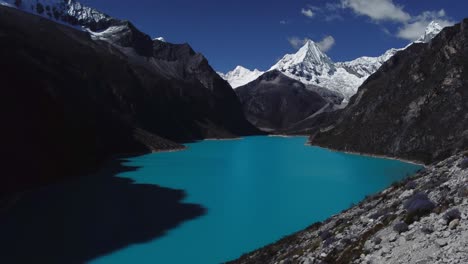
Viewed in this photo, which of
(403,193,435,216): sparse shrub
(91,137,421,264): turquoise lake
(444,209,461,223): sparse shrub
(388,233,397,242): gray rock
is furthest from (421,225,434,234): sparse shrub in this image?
(91,137,421,264): turquoise lake

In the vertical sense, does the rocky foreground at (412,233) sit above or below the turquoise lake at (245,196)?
above

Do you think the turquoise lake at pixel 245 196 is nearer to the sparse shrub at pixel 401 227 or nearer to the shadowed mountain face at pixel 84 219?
the shadowed mountain face at pixel 84 219

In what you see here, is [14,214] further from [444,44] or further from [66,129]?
[444,44]

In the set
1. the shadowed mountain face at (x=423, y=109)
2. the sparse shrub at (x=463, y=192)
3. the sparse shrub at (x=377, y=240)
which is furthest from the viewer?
the shadowed mountain face at (x=423, y=109)

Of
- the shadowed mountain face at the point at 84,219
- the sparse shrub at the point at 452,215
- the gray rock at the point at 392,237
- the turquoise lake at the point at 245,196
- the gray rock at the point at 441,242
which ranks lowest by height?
the shadowed mountain face at the point at 84,219

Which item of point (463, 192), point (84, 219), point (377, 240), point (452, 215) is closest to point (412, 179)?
point (463, 192)

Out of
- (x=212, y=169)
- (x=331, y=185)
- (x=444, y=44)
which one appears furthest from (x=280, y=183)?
(x=444, y=44)

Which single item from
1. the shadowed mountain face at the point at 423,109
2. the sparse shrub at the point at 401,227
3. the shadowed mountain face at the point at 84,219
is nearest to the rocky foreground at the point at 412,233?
the sparse shrub at the point at 401,227
